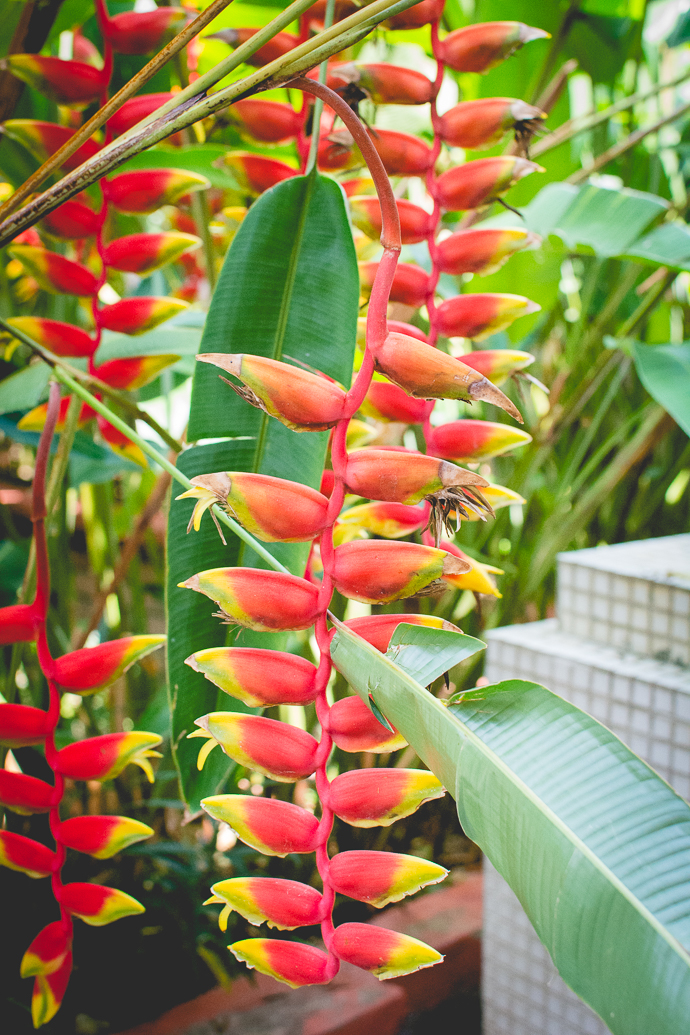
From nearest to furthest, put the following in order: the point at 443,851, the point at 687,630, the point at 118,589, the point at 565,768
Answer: the point at 565,768
the point at 687,630
the point at 118,589
the point at 443,851

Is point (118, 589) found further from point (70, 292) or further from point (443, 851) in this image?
point (443, 851)

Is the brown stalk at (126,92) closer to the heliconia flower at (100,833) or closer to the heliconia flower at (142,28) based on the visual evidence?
the heliconia flower at (142,28)

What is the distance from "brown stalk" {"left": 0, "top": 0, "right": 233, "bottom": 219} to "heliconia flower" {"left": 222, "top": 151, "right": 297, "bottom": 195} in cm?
13

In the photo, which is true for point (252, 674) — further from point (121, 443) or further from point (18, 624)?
point (121, 443)

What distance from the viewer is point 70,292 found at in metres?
0.43

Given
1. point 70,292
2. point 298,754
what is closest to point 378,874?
point 298,754

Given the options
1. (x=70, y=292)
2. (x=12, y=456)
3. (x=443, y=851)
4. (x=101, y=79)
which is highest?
(x=101, y=79)

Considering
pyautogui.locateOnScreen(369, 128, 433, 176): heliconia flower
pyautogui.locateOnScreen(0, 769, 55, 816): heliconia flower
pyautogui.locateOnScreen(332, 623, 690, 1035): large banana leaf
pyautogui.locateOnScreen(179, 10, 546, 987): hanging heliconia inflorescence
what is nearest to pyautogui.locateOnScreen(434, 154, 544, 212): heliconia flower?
pyautogui.locateOnScreen(369, 128, 433, 176): heliconia flower

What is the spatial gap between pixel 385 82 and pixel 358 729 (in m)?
0.30

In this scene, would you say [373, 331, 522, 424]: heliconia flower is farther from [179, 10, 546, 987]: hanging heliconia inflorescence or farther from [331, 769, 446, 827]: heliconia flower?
[331, 769, 446, 827]: heliconia flower

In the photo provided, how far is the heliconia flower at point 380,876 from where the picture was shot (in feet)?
0.77

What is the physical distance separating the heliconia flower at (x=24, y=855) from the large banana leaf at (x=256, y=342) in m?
0.07

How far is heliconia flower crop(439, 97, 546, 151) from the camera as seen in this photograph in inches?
13.6

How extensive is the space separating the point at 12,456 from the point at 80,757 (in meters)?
0.87
